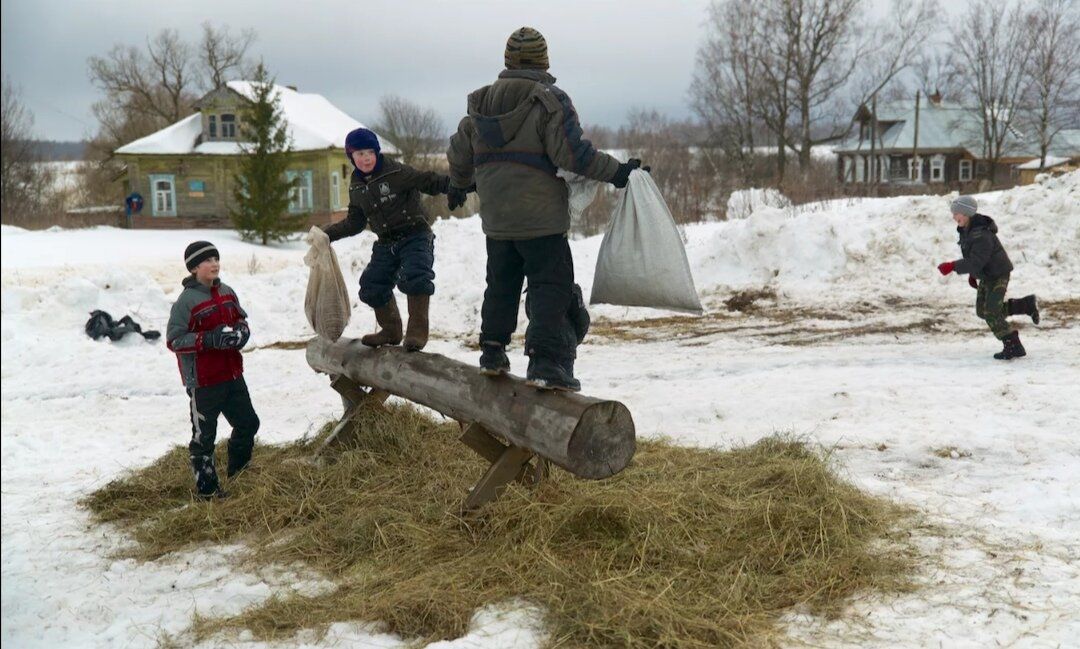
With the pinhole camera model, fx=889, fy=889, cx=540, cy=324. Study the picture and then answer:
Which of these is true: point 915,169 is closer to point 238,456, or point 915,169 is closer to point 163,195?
point 163,195

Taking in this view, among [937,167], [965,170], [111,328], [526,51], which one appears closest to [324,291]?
[526,51]

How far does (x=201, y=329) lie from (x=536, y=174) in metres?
2.46

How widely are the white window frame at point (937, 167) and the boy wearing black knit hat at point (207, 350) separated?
52.2 m

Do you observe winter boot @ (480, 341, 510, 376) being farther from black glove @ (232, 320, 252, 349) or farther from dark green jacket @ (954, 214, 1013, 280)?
dark green jacket @ (954, 214, 1013, 280)

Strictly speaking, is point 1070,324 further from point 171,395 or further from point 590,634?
point 171,395

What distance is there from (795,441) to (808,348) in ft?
15.0

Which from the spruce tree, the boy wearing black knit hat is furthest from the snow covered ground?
the spruce tree

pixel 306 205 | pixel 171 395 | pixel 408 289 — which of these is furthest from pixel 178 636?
pixel 306 205

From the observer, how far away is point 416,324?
19.9 ft

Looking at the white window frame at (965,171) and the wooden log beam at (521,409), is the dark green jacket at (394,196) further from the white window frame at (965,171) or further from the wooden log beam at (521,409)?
the white window frame at (965,171)

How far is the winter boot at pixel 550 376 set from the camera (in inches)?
183

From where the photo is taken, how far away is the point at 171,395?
390 inches

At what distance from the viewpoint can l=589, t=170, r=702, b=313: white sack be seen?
4988 mm

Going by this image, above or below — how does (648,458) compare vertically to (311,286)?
below
